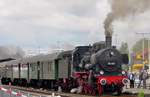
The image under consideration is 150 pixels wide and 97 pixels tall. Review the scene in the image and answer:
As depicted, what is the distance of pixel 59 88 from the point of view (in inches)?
1331

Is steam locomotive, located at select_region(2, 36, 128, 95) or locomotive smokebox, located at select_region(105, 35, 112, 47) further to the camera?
locomotive smokebox, located at select_region(105, 35, 112, 47)

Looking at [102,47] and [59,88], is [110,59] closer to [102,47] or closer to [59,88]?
[102,47]

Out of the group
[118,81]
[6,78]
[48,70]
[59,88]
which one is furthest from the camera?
[6,78]

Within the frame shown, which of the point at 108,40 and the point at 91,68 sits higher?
the point at 108,40

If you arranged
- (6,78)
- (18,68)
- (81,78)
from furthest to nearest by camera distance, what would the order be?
(6,78)
(18,68)
(81,78)

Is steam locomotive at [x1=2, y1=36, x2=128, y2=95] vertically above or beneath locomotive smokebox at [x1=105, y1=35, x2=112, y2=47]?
beneath

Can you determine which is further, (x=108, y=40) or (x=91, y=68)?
(x=108, y=40)

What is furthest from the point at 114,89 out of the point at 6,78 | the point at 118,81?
the point at 6,78

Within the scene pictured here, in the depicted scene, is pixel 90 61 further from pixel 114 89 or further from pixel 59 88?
pixel 59 88

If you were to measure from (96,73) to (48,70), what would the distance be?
Answer: 435 inches

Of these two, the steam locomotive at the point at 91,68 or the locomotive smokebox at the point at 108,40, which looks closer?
the steam locomotive at the point at 91,68

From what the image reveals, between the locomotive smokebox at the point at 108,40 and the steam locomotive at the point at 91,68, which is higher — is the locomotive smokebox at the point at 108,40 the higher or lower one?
the higher one

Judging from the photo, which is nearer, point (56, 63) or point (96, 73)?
point (96, 73)

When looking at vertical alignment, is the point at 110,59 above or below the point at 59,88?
above
